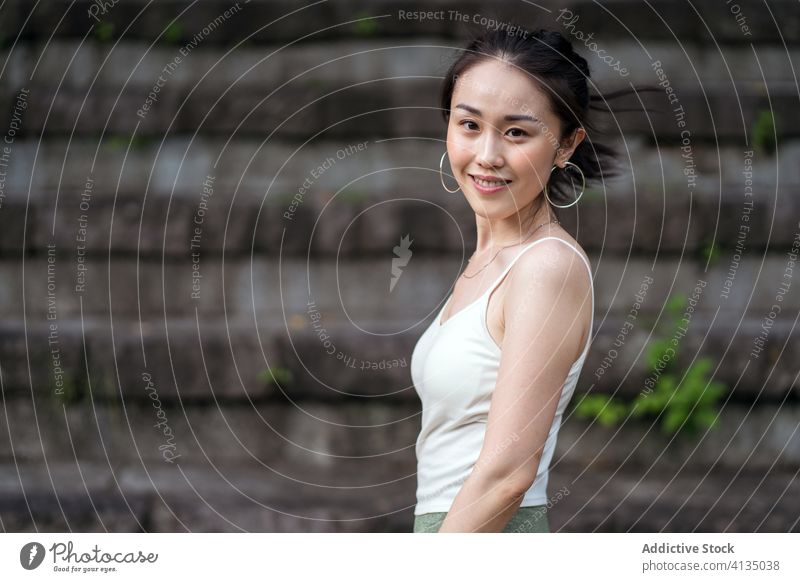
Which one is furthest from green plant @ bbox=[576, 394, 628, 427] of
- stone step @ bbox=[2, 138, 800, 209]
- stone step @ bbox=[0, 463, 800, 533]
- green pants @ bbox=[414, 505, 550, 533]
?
green pants @ bbox=[414, 505, 550, 533]

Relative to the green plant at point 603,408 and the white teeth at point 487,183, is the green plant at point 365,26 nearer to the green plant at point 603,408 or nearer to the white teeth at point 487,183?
the green plant at point 603,408

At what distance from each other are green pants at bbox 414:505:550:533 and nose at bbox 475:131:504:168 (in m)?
0.47

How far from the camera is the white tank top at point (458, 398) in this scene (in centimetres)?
A: 128

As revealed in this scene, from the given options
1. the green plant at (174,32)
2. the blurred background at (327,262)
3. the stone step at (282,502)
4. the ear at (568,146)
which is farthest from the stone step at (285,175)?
the ear at (568,146)

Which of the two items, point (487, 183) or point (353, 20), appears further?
point (353, 20)

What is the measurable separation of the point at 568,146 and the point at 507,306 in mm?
275

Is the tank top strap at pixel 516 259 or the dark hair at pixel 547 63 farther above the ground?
the dark hair at pixel 547 63

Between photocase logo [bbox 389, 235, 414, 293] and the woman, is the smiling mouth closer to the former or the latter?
the woman

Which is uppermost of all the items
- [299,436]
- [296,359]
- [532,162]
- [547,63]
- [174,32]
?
[174,32]

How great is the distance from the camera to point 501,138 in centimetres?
132

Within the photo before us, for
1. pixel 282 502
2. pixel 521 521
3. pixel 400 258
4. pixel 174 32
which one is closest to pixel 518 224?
pixel 521 521

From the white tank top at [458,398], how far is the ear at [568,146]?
0.17 meters
